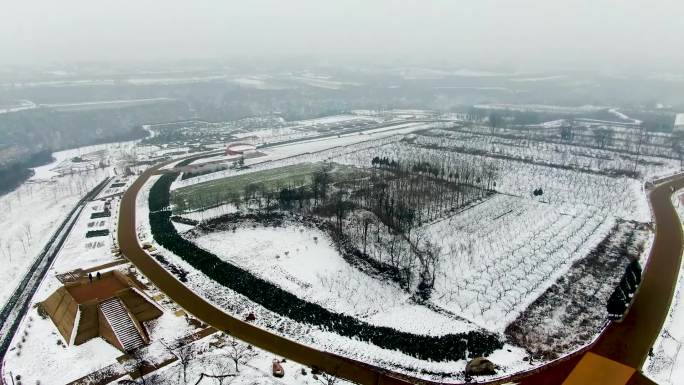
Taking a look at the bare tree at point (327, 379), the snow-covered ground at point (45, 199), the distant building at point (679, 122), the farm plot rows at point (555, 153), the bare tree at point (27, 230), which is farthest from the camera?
the distant building at point (679, 122)

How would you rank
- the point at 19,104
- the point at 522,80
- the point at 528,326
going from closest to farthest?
the point at 528,326
the point at 19,104
the point at 522,80

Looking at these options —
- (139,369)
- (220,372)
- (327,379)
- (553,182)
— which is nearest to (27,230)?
(139,369)

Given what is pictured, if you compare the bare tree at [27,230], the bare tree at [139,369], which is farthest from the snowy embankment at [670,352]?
the bare tree at [27,230]

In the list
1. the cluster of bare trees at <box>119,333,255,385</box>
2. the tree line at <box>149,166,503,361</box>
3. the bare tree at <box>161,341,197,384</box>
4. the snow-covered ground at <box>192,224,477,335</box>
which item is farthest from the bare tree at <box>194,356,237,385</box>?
the snow-covered ground at <box>192,224,477,335</box>

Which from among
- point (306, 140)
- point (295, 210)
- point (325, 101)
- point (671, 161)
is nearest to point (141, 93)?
point (325, 101)

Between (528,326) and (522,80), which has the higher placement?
(522,80)

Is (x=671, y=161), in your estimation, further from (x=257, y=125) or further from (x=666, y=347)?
(x=257, y=125)

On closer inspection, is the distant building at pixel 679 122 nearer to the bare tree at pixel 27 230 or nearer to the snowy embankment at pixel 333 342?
the snowy embankment at pixel 333 342

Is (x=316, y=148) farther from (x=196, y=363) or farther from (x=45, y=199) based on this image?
(x=196, y=363)
